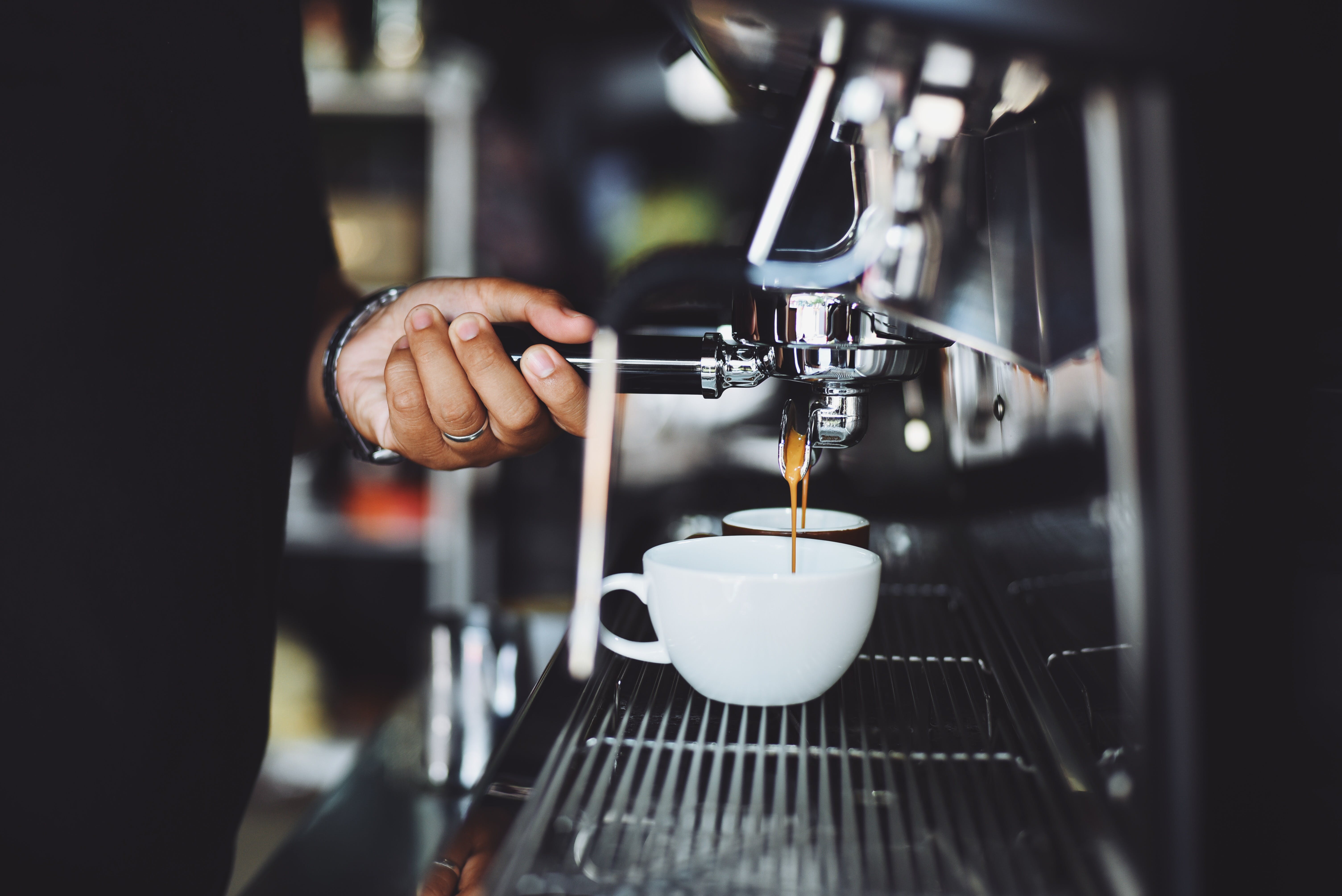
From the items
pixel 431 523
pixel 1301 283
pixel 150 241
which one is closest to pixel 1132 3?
pixel 1301 283

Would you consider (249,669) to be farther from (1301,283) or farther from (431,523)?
(431,523)

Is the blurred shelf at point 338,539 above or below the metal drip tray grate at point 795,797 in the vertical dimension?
above

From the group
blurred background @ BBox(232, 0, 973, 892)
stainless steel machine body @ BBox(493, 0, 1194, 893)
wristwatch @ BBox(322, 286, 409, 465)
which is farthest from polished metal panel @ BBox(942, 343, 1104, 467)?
blurred background @ BBox(232, 0, 973, 892)

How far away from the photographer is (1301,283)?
1.05 ft

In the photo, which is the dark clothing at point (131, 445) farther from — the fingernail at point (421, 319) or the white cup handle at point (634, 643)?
the white cup handle at point (634, 643)

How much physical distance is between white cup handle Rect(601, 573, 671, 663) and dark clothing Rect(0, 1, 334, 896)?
0.33m

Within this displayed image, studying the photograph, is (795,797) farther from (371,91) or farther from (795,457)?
(371,91)

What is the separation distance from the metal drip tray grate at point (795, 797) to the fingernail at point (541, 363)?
0.60ft

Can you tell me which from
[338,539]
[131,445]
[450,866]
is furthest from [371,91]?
[450,866]

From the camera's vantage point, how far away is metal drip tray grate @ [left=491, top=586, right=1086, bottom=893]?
29 cm

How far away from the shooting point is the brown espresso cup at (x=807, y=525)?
0.55 metres

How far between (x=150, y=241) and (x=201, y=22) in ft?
0.54

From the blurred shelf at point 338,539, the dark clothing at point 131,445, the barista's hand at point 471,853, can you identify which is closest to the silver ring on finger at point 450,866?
the barista's hand at point 471,853

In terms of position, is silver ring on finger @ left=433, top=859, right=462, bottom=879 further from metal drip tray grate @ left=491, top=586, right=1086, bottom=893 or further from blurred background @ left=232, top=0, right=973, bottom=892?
blurred background @ left=232, top=0, right=973, bottom=892
